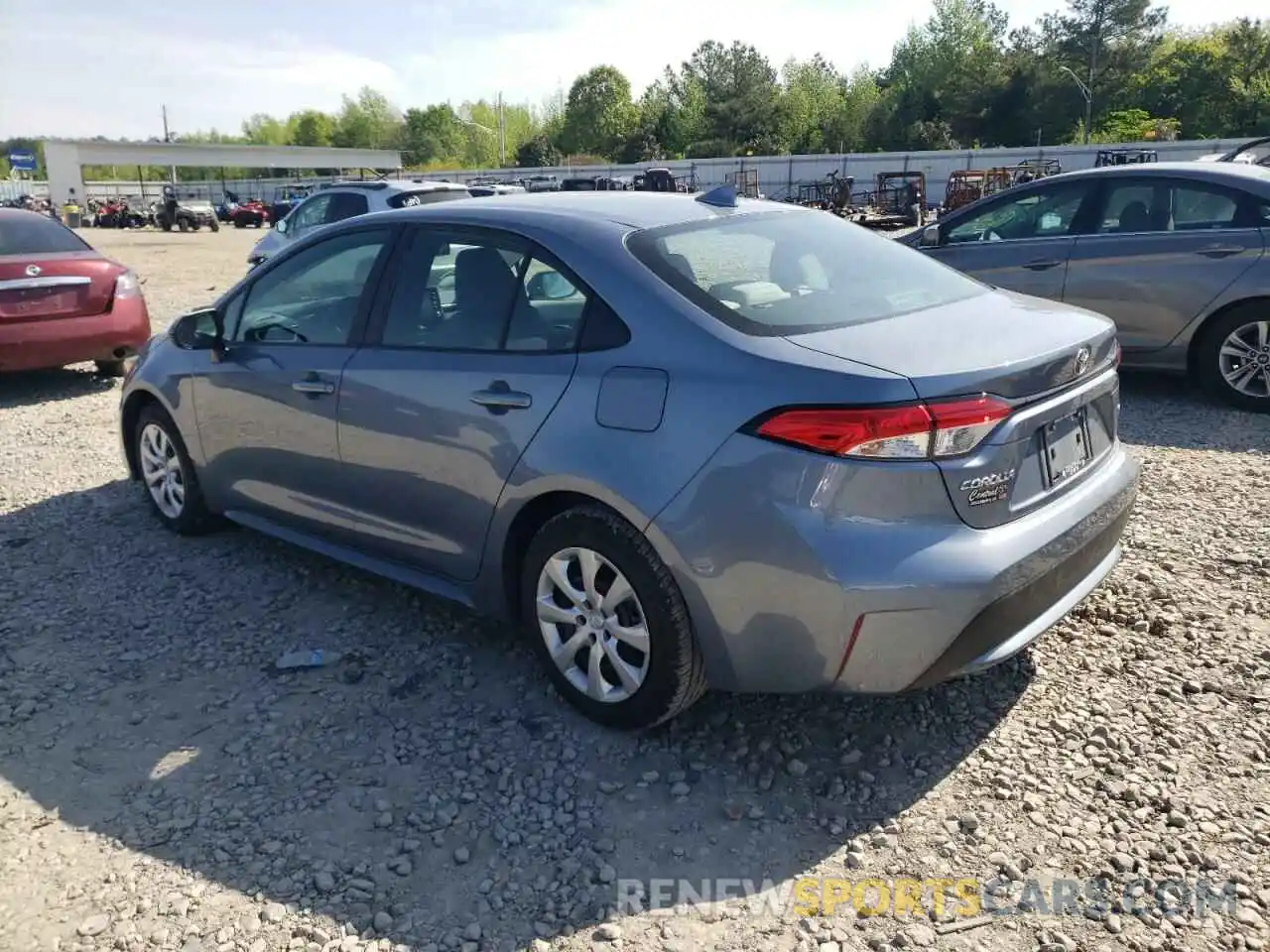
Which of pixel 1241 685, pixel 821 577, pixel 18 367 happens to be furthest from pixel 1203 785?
pixel 18 367

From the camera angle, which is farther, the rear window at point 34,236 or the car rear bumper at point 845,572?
the rear window at point 34,236

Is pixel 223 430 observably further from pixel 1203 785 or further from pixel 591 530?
pixel 1203 785

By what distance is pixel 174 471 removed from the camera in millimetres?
5066

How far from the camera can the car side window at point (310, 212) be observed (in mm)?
13158

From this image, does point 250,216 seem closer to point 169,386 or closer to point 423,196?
point 423,196

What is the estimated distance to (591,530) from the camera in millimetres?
3027

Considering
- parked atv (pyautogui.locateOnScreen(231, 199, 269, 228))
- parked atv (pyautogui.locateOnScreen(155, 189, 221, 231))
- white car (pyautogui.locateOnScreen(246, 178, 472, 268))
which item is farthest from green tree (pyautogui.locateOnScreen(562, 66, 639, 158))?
white car (pyautogui.locateOnScreen(246, 178, 472, 268))

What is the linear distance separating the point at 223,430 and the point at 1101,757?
12.3ft

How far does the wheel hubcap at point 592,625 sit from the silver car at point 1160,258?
5377 millimetres

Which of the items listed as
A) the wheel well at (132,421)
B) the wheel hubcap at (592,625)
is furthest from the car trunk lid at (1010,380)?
the wheel well at (132,421)

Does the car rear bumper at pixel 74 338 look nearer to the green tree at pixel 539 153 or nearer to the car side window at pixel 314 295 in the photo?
the car side window at pixel 314 295

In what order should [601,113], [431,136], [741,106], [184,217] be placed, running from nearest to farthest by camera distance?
[184,217], [741,106], [601,113], [431,136]

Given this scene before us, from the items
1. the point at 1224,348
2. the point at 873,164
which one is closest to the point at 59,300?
the point at 1224,348

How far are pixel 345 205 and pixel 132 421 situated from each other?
27.1ft
